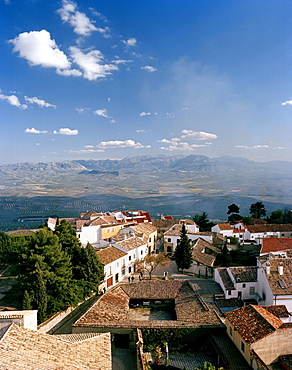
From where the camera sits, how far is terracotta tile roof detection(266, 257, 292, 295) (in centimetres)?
2139

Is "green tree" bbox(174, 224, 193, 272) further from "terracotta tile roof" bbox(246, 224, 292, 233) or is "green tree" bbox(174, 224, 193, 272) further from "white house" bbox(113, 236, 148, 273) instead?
"terracotta tile roof" bbox(246, 224, 292, 233)

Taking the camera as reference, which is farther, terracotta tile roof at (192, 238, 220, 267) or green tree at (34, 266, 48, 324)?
terracotta tile roof at (192, 238, 220, 267)

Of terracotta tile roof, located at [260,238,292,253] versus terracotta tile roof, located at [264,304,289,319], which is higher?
terracotta tile roof, located at [260,238,292,253]

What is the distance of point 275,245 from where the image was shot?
1324 inches

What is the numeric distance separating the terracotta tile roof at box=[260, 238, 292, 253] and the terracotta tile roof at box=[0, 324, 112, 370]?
25.0m

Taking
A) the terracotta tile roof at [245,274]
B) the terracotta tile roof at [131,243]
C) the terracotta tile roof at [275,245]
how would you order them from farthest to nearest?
the terracotta tile roof at [131,243] < the terracotta tile roof at [275,245] < the terracotta tile roof at [245,274]

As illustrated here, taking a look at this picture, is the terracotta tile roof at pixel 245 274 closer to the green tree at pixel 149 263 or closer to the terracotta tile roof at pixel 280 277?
the terracotta tile roof at pixel 280 277

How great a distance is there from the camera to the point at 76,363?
37.5 ft

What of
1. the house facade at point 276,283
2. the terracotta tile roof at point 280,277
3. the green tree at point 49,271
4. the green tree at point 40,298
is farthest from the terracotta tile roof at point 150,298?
the terracotta tile roof at point 280,277

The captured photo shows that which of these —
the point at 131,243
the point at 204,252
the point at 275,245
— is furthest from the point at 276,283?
the point at 131,243

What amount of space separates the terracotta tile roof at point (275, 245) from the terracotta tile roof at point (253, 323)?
54.5ft

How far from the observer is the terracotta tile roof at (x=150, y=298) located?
18406mm

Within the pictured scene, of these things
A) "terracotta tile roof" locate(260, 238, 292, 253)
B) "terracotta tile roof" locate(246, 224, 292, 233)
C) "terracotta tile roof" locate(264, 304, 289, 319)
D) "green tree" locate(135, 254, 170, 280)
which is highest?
"terracotta tile roof" locate(260, 238, 292, 253)

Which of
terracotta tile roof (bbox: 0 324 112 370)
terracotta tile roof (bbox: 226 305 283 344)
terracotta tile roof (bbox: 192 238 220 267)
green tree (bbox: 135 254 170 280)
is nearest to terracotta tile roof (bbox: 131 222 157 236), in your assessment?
green tree (bbox: 135 254 170 280)
